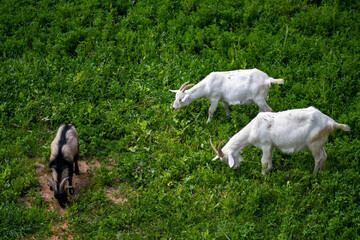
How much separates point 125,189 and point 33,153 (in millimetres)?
2271

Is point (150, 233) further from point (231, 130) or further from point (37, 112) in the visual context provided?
point (37, 112)

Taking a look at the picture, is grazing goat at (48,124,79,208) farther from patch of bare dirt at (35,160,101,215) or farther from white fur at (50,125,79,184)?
patch of bare dirt at (35,160,101,215)

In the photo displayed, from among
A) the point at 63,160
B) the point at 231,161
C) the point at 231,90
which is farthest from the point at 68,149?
the point at 231,90

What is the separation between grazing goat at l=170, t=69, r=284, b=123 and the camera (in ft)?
31.1

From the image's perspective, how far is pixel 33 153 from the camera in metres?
9.12

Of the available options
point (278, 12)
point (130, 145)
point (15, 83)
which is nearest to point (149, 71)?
point (130, 145)

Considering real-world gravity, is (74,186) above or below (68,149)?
below

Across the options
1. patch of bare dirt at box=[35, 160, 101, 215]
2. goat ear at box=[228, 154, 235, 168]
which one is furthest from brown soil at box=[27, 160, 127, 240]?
goat ear at box=[228, 154, 235, 168]

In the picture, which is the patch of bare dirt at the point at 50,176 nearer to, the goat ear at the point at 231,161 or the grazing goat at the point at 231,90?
the grazing goat at the point at 231,90

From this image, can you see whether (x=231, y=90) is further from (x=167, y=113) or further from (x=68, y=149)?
(x=68, y=149)

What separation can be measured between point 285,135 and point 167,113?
3083 mm

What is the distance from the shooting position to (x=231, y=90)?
966 cm

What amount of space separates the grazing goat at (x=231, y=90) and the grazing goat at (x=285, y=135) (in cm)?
107

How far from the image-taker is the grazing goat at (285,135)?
8.09 metres
